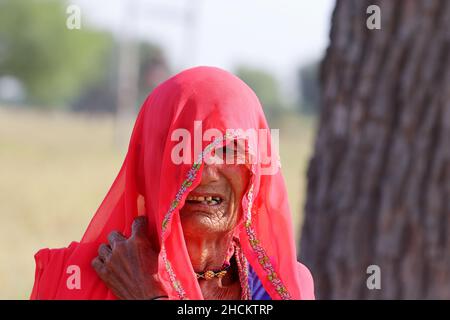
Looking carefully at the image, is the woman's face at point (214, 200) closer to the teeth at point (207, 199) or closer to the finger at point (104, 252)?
the teeth at point (207, 199)

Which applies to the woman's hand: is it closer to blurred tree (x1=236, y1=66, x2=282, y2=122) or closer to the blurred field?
the blurred field

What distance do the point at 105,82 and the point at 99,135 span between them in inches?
1446

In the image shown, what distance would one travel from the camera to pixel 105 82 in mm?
74375

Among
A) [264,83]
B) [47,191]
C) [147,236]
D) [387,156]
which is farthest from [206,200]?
[264,83]

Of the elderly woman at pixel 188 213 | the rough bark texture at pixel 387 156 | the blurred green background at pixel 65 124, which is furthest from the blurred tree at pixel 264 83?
the elderly woman at pixel 188 213

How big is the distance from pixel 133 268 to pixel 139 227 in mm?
109

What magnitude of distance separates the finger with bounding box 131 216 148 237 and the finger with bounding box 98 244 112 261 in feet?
0.26

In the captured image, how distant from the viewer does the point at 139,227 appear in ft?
8.18

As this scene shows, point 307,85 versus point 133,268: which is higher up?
point 133,268

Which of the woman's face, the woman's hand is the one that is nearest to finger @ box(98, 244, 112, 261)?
the woman's hand

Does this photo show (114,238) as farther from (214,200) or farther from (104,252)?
(214,200)

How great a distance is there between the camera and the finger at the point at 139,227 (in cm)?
248

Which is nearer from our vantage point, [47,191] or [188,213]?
[188,213]
